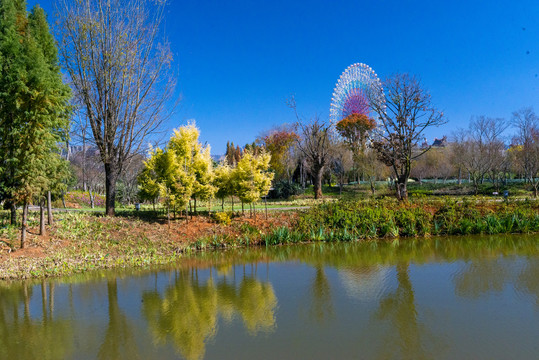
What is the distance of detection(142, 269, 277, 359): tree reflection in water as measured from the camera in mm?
6805

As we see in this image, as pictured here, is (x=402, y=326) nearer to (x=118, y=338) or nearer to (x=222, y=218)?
(x=118, y=338)

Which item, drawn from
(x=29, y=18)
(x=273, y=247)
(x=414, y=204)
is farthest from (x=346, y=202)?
(x=29, y=18)

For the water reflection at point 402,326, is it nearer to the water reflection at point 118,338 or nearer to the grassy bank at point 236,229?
the water reflection at point 118,338

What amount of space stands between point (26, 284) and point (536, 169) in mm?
39774

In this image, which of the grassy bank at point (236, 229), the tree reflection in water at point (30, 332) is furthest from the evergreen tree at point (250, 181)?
the tree reflection in water at point (30, 332)

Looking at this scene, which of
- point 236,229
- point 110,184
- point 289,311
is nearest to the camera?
point 289,311

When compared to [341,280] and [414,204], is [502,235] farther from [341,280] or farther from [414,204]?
[341,280]

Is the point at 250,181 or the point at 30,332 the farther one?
the point at 250,181

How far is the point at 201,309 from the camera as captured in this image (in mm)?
8320

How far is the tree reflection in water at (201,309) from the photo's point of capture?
6.80 meters

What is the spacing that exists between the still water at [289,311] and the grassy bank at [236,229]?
2313mm

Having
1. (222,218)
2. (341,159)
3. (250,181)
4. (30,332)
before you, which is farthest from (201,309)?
(341,159)

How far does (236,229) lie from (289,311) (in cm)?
1051

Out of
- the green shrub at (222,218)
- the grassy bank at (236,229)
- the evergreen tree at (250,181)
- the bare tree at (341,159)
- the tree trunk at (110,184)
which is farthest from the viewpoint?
the bare tree at (341,159)
